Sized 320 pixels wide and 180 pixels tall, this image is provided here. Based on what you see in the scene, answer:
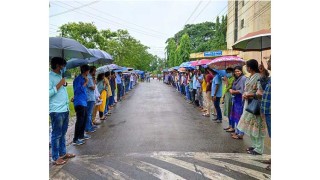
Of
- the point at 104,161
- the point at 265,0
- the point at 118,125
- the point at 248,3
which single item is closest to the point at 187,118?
the point at 118,125

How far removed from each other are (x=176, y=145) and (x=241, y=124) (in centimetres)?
142

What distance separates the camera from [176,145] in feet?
20.6

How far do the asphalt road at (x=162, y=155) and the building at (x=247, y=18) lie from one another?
12765 mm

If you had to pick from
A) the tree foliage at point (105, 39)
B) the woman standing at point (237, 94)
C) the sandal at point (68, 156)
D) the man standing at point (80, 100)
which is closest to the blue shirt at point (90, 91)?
the man standing at point (80, 100)

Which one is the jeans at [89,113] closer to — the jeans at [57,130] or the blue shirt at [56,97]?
the jeans at [57,130]

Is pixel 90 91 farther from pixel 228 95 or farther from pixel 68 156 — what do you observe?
pixel 228 95

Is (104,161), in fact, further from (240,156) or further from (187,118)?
(187,118)

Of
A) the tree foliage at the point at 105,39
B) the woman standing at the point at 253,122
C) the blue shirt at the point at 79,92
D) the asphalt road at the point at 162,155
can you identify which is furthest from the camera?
the tree foliage at the point at 105,39

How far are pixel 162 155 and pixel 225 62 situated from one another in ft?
14.6

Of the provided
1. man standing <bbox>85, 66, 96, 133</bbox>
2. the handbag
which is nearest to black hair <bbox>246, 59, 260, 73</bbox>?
the handbag

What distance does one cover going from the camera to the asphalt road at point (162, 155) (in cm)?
456

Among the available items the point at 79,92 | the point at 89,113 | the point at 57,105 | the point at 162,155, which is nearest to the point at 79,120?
the point at 79,92

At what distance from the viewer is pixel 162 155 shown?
5512 millimetres

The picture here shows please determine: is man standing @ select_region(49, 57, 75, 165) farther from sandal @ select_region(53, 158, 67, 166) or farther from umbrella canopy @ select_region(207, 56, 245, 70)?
umbrella canopy @ select_region(207, 56, 245, 70)
